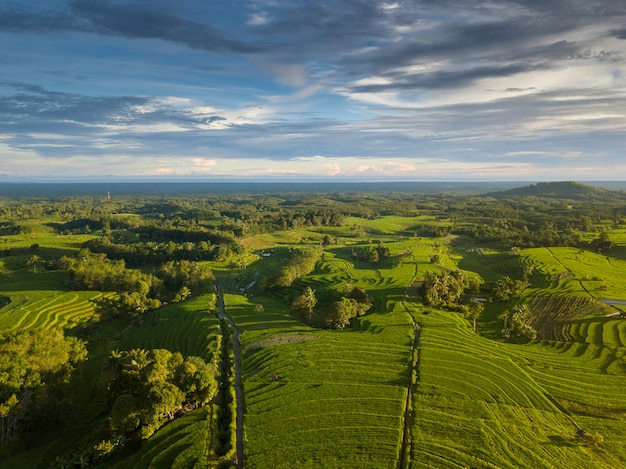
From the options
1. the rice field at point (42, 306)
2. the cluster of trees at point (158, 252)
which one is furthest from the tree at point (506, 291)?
the cluster of trees at point (158, 252)

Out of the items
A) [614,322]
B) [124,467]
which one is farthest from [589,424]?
[124,467]

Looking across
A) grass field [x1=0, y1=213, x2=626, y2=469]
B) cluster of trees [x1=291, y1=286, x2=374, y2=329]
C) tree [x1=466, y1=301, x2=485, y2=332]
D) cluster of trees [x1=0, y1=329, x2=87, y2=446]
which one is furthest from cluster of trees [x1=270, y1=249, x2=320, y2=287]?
cluster of trees [x1=0, y1=329, x2=87, y2=446]

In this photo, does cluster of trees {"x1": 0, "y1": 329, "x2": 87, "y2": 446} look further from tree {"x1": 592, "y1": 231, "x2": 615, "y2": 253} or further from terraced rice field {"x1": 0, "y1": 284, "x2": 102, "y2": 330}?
tree {"x1": 592, "y1": 231, "x2": 615, "y2": 253}

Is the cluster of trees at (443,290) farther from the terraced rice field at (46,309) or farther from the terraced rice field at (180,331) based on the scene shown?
the terraced rice field at (46,309)

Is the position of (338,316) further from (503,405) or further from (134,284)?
(134,284)

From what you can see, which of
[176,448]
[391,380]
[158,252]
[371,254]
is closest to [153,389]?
[176,448]
